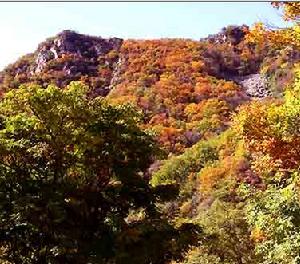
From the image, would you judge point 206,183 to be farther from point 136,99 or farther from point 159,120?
point 136,99

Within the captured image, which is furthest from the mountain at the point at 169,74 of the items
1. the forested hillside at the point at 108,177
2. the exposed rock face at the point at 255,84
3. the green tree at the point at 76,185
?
the green tree at the point at 76,185

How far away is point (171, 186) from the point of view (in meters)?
22.1

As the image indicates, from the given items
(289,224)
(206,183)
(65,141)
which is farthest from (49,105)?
(206,183)

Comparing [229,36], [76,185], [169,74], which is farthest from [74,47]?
[76,185]

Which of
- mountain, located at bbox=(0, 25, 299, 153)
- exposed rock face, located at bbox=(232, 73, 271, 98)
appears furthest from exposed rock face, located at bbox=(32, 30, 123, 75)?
exposed rock face, located at bbox=(232, 73, 271, 98)

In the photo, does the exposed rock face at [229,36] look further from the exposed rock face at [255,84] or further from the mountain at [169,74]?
the exposed rock face at [255,84]

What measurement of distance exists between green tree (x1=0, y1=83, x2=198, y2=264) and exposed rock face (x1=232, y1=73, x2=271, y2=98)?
130924 mm

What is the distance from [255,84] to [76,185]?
141978 millimetres

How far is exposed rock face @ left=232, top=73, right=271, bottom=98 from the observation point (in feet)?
502

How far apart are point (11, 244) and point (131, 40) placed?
154960mm

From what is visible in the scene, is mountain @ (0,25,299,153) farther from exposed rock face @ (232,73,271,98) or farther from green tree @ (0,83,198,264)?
green tree @ (0,83,198,264)

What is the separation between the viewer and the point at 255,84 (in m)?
159

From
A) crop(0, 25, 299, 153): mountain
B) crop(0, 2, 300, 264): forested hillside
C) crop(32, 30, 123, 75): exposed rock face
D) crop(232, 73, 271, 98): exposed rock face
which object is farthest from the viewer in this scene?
crop(32, 30, 123, 75): exposed rock face

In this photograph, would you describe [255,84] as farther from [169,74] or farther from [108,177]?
[108,177]
